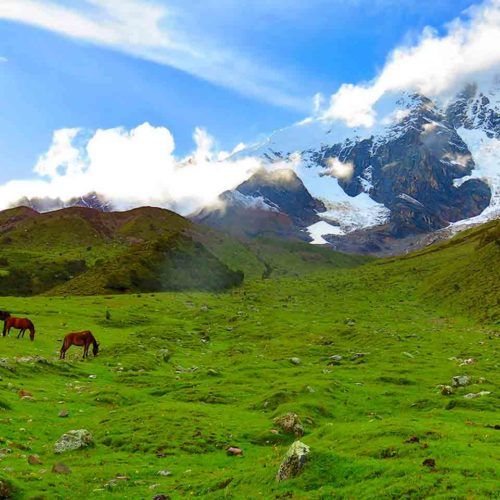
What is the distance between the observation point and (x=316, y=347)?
5838cm

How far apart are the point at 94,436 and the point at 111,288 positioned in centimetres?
8594

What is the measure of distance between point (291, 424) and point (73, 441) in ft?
30.8

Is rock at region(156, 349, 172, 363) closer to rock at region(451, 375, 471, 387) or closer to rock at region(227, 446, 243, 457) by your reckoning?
rock at region(451, 375, 471, 387)

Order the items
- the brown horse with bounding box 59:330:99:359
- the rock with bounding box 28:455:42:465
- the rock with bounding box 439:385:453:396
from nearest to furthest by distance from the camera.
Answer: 1. the rock with bounding box 28:455:42:465
2. the rock with bounding box 439:385:453:396
3. the brown horse with bounding box 59:330:99:359

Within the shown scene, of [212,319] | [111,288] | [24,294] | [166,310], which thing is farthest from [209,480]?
[24,294]

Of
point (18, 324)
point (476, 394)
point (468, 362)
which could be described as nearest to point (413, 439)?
point (476, 394)

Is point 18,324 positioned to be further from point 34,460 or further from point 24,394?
point 34,460

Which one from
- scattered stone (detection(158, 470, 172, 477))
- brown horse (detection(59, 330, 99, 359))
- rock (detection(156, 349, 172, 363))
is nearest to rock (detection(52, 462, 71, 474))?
scattered stone (detection(158, 470, 172, 477))

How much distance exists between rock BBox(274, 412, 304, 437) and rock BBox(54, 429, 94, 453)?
833cm

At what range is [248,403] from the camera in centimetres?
3306

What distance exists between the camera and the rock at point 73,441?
877 inches

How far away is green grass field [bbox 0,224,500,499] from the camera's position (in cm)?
1705

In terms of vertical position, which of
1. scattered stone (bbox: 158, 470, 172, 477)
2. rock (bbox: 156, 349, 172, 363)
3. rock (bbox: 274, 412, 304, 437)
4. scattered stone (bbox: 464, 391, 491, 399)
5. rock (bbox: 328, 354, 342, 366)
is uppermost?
scattered stone (bbox: 464, 391, 491, 399)

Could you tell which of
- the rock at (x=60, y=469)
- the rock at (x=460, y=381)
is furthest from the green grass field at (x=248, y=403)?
the rock at (x=460, y=381)
